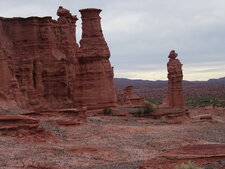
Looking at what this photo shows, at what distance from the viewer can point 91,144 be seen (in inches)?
927

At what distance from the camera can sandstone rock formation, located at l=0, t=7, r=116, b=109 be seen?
36.6 metres

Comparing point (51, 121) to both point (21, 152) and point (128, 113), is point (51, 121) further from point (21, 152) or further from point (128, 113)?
point (128, 113)

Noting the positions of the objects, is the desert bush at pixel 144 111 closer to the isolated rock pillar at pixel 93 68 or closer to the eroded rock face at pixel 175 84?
the isolated rock pillar at pixel 93 68

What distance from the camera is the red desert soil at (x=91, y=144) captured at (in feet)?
56.9

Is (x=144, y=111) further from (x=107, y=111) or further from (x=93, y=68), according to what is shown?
(x=93, y=68)

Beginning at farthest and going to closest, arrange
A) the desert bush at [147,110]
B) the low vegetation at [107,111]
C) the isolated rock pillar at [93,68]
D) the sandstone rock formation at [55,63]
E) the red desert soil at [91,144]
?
the desert bush at [147,110], the isolated rock pillar at [93,68], the low vegetation at [107,111], the sandstone rock formation at [55,63], the red desert soil at [91,144]

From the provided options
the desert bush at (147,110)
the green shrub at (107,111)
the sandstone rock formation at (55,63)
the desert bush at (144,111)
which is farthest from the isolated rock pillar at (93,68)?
the desert bush at (147,110)

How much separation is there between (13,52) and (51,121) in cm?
1135

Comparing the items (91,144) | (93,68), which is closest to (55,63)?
(93,68)

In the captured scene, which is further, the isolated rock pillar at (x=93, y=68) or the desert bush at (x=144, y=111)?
the desert bush at (x=144, y=111)

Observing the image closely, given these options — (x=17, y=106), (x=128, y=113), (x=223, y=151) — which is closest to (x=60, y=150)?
(x=223, y=151)

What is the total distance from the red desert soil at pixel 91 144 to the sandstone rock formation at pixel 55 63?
6.52 meters

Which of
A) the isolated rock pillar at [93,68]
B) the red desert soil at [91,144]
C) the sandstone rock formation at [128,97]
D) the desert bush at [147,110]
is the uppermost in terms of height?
the isolated rock pillar at [93,68]

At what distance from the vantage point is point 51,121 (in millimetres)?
28266
